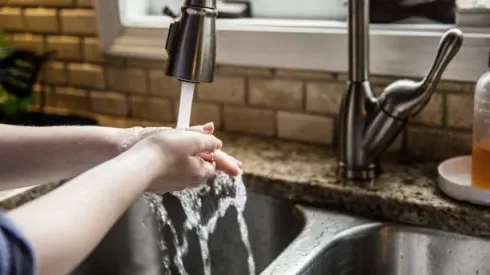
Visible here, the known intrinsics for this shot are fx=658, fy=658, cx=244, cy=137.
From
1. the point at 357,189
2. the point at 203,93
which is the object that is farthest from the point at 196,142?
the point at 203,93

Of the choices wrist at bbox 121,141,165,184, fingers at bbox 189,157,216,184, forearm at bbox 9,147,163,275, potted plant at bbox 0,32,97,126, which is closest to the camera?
forearm at bbox 9,147,163,275

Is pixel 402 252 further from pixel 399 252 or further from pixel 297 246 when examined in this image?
pixel 297 246

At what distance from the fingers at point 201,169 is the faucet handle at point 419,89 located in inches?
12.1

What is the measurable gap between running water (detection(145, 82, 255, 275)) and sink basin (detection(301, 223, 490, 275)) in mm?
212

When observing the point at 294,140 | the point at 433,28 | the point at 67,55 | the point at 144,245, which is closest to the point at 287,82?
the point at 294,140

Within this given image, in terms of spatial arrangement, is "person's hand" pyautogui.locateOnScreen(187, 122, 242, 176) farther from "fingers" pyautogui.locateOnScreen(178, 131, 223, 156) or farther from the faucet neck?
the faucet neck

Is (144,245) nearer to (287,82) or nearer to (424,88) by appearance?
(287,82)

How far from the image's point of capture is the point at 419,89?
941 millimetres

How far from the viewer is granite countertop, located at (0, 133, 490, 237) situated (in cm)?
90

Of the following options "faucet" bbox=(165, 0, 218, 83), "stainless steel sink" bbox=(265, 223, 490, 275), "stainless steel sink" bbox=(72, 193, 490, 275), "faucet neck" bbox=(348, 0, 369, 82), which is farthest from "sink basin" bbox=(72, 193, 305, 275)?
"faucet" bbox=(165, 0, 218, 83)

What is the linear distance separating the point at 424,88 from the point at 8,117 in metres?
0.86

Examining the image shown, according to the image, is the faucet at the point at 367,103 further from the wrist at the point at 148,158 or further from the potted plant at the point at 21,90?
the potted plant at the point at 21,90

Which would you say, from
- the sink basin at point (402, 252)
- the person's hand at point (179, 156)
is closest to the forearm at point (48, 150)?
the person's hand at point (179, 156)

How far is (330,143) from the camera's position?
1201 millimetres
